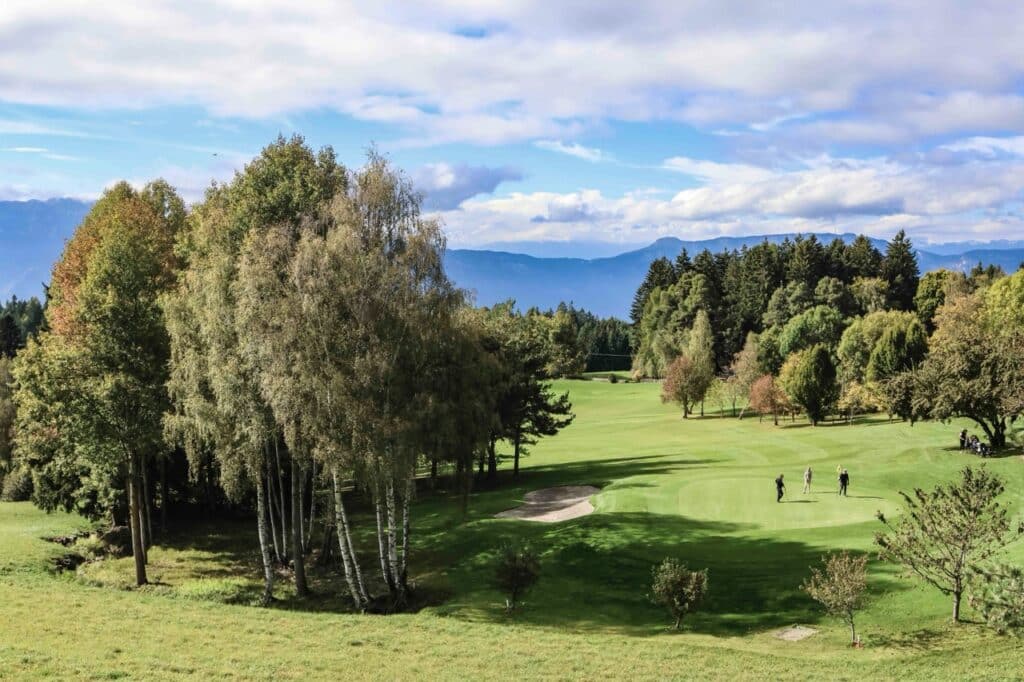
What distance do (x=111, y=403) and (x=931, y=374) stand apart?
47.6m

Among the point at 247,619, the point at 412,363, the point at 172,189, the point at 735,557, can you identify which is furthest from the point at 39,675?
the point at 172,189

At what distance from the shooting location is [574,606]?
28.9 meters

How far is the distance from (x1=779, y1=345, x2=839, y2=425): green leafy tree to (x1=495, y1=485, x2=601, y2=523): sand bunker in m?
35.1

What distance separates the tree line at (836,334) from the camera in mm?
50281

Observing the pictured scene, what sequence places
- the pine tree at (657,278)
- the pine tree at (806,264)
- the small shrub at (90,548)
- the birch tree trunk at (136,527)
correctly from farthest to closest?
1. the pine tree at (657,278)
2. the pine tree at (806,264)
3. the small shrub at (90,548)
4. the birch tree trunk at (136,527)

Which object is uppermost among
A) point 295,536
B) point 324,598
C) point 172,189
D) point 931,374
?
point 172,189

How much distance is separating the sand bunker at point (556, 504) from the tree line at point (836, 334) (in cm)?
2285

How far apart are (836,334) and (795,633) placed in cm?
7949

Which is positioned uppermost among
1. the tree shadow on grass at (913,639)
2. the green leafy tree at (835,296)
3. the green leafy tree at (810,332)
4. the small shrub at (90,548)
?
the green leafy tree at (835,296)

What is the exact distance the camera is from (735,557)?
103ft

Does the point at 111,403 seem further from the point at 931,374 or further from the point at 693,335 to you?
the point at 693,335

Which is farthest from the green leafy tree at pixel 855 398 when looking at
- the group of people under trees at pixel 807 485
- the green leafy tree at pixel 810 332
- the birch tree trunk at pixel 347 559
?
the birch tree trunk at pixel 347 559

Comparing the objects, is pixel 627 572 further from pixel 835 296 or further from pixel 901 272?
pixel 901 272

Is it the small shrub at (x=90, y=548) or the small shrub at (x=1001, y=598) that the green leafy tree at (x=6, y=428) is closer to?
the small shrub at (x=90, y=548)
